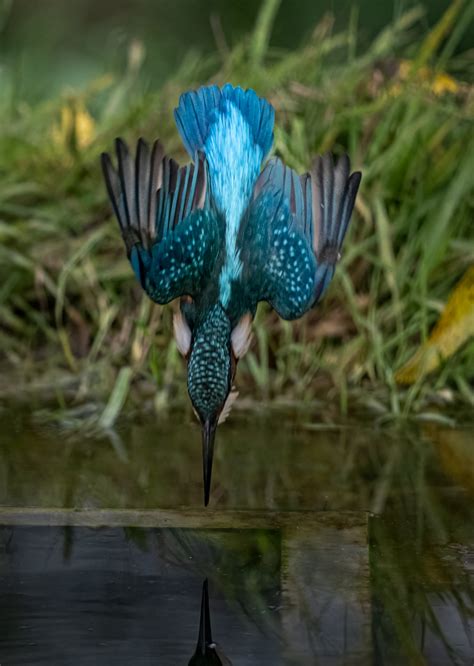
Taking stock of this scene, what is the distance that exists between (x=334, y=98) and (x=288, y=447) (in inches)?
59.0

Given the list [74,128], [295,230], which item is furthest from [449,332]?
[74,128]

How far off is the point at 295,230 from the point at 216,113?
1.03ft

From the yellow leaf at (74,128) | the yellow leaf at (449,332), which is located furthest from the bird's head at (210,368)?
the yellow leaf at (74,128)

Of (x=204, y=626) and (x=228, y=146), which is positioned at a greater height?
(x=228, y=146)

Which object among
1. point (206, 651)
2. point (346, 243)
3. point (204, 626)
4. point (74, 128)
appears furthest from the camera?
point (74, 128)

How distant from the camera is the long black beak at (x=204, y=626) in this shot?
2340 millimetres

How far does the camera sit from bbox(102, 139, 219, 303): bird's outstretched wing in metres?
3.14

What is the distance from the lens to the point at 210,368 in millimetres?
2861

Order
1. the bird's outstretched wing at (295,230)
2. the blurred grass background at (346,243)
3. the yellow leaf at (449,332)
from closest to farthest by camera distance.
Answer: the bird's outstretched wing at (295,230) → the yellow leaf at (449,332) → the blurred grass background at (346,243)

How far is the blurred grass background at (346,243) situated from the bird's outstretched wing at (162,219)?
2.93 feet

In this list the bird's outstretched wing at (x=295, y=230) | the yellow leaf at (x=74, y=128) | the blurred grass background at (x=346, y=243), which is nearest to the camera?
the bird's outstretched wing at (x=295, y=230)

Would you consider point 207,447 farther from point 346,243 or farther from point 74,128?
point 74,128

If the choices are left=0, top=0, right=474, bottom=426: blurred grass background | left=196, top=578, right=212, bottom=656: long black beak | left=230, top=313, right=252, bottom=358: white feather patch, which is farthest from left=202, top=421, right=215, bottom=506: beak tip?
left=0, top=0, right=474, bottom=426: blurred grass background

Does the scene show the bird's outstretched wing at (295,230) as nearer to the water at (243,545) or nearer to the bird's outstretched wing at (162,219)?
the bird's outstretched wing at (162,219)
